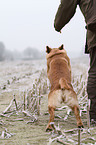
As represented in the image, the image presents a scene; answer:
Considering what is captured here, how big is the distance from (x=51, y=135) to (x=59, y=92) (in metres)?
0.52

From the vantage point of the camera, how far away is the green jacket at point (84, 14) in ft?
8.11

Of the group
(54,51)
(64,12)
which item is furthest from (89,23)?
(54,51)

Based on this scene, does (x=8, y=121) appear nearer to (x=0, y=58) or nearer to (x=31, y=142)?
(x=31, y=142)

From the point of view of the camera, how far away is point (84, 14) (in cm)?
262

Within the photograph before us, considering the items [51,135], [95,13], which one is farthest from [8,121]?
[95,13]

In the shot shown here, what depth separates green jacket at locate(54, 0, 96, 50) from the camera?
2.47 m

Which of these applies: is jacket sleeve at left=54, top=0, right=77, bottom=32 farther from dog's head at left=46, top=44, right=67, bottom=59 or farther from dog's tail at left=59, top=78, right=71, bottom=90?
dog's tail at left=59, top=78, right=71, bottom=90

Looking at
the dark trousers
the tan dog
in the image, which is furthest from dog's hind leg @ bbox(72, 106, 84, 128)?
the dark trousers

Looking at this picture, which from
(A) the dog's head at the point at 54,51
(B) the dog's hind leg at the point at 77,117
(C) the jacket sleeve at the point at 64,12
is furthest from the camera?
(A) the dog's head at the point at 54,51

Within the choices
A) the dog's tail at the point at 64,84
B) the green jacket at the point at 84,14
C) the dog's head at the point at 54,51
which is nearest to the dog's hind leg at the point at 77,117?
the dog's tail at the point at 64,84

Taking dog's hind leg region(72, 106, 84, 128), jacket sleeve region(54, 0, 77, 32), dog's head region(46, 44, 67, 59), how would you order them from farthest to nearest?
dog's head region(46, 44, 67, 59) → jacket sleeve region(54, 0, 77, 32) → dog's hind leg region(72, 106, 84, 128)

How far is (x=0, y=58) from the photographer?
140 feet

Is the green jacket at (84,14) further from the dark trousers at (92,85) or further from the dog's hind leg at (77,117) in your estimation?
the dog's hind leg at (77,117)

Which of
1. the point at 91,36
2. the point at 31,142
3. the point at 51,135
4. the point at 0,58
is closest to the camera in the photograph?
the point at 31,142
